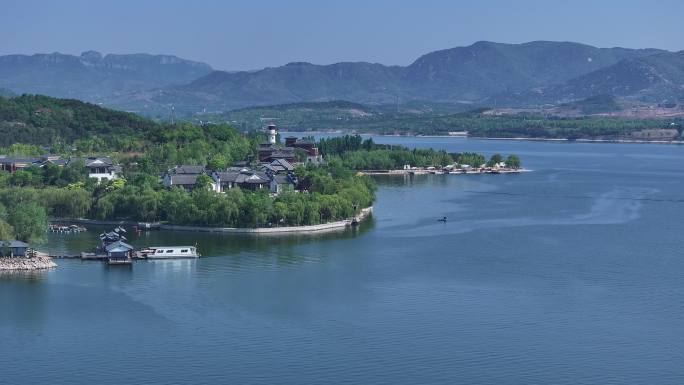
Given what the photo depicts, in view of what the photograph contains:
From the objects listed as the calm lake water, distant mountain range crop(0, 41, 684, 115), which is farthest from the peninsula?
distant mountain range crop(0, 41, 684, 115)

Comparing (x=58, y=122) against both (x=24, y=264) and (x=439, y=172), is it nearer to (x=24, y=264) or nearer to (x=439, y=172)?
(x=439, y=172)

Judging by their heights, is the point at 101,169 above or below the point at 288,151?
below

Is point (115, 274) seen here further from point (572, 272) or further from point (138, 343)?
point (572, 272)

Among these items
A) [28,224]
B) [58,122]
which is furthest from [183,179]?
[58,122]

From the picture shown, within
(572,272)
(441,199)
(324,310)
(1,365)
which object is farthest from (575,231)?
(1,365)

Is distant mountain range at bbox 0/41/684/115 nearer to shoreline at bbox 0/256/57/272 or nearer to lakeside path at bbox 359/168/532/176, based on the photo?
lakeside path at bbox 359/168/532/176

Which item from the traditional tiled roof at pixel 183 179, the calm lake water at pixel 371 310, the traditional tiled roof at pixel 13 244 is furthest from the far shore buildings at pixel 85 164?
the traditional tiled roof at pixel 13 244

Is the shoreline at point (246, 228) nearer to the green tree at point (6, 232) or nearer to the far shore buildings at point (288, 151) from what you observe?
the green tree at point (6, 232)
